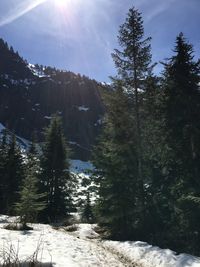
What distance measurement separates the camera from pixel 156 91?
2277 centimetres

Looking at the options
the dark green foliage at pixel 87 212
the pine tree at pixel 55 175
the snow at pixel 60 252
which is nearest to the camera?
the snow at pixel 60 252

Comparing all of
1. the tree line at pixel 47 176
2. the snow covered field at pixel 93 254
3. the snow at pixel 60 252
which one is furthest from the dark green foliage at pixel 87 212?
the snow at pixel 60 252

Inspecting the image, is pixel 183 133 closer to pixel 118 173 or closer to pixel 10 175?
pixel 118 173

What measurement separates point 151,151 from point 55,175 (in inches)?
621

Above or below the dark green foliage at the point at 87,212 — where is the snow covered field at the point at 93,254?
below

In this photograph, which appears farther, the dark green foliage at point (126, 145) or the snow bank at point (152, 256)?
the dark green foliage at point (126, 145)

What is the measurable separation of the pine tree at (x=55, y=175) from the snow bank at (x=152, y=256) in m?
17.4

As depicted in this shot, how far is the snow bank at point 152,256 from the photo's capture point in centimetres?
Answer: 1323

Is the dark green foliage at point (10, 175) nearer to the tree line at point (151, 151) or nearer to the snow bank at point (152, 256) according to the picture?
the tree line at point (151, 151)

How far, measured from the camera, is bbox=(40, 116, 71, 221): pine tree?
3478cm

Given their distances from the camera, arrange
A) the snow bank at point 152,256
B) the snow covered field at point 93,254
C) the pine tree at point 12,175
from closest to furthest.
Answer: the snow covered field at point 93,254, the snow bank at point 152,256, the pine tree at point 12,175

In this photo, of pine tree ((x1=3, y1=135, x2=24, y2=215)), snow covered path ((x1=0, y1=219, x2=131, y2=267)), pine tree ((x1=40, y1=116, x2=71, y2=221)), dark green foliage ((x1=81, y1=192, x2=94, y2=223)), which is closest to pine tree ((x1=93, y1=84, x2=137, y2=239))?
snow covered path ((x1=0, y1=219, x2=131, y2=267))

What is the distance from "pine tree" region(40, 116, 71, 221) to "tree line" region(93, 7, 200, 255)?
31.9 ft

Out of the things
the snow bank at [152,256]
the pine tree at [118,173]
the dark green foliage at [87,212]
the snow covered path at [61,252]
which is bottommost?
the snow bank at [152,256]
